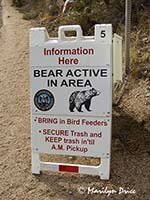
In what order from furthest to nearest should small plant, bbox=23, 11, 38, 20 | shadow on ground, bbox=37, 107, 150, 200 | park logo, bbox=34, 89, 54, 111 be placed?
small plant, bbox=23, 11, 38, 20
park logo, bbox=34, 89, 54, 111
shadow on ground, bbox=37, 107, 150, 200

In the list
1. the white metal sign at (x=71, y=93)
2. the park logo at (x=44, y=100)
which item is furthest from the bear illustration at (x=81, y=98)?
the park logo at (x=44, y=100)

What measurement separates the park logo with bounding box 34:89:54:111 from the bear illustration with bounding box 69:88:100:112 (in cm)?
23

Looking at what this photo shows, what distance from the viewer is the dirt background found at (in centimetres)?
423

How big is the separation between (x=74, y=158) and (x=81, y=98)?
0.87m

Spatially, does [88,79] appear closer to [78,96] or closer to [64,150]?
[78,96]

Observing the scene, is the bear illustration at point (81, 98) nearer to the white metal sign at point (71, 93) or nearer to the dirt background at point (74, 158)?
the white metal sign at point (71, 93)

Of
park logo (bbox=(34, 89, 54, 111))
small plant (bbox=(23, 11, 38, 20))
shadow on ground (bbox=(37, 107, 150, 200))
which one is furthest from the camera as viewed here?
small plant (bbox=(23, 11, 38, 20))

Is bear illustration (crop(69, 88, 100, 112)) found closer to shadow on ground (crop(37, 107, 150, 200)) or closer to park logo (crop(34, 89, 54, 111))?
park logo (crop(34, 89, 54, 111))

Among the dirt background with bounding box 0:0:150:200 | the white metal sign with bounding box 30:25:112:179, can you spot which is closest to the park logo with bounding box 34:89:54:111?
the white metal sign with bounding box 30:25:112:179

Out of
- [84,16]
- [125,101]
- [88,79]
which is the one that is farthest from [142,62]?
[84,16]

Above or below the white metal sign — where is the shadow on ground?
below

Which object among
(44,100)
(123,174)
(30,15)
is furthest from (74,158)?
(30,15)

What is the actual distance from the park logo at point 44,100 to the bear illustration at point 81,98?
229 mm

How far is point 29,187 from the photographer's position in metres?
4.36
